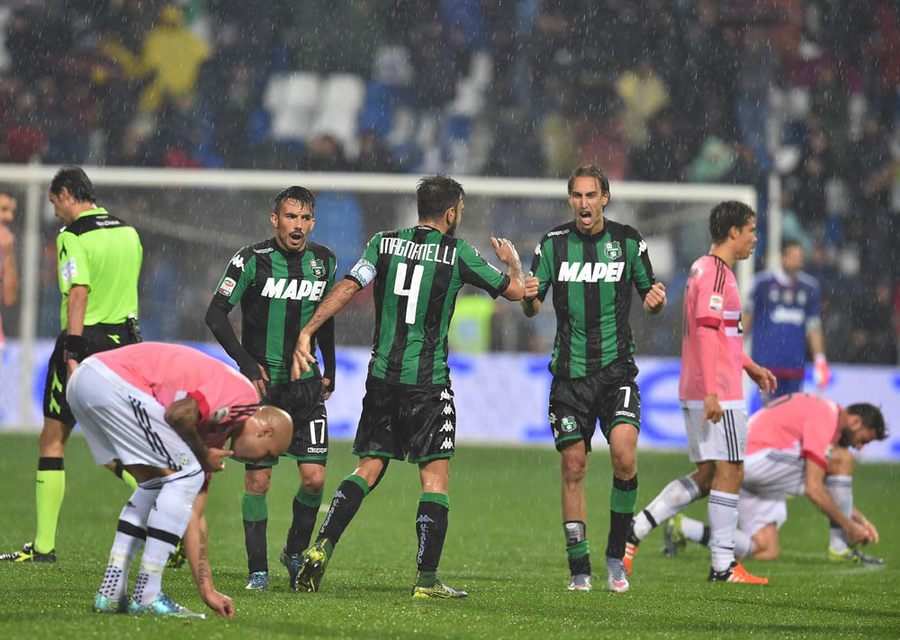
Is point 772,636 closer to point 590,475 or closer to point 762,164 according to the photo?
point 590,475

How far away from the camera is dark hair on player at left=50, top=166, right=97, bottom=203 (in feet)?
26.5

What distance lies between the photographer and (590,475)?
14297mm

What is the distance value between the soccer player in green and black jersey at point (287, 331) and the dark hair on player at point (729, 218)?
250 centimetres

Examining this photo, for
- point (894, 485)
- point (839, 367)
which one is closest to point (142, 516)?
point (894, 485)

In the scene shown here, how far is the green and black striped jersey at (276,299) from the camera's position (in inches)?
284

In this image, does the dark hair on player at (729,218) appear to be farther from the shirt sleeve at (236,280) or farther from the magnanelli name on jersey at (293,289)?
the shirt sleeve at (236,280)

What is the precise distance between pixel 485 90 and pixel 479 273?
45.6 feet

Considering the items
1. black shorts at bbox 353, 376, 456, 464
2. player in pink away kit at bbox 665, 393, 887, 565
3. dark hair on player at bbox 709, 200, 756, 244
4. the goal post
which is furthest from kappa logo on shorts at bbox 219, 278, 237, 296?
the goal post

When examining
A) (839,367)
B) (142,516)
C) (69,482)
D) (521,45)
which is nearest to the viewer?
(142,516)

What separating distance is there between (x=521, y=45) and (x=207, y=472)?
15.7 metres

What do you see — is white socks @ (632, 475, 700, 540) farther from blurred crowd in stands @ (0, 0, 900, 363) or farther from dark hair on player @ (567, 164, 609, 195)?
blurred crowd in stands @ (0, 0, 900, 363)

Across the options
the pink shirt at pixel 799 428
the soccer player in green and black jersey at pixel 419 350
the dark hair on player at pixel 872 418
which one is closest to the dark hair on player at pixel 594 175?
the soccer player in green and black jersey at pixel 419 350

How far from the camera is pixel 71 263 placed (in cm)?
796

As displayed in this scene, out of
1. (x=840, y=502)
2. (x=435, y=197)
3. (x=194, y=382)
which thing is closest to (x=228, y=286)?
(x=435, y=197)
